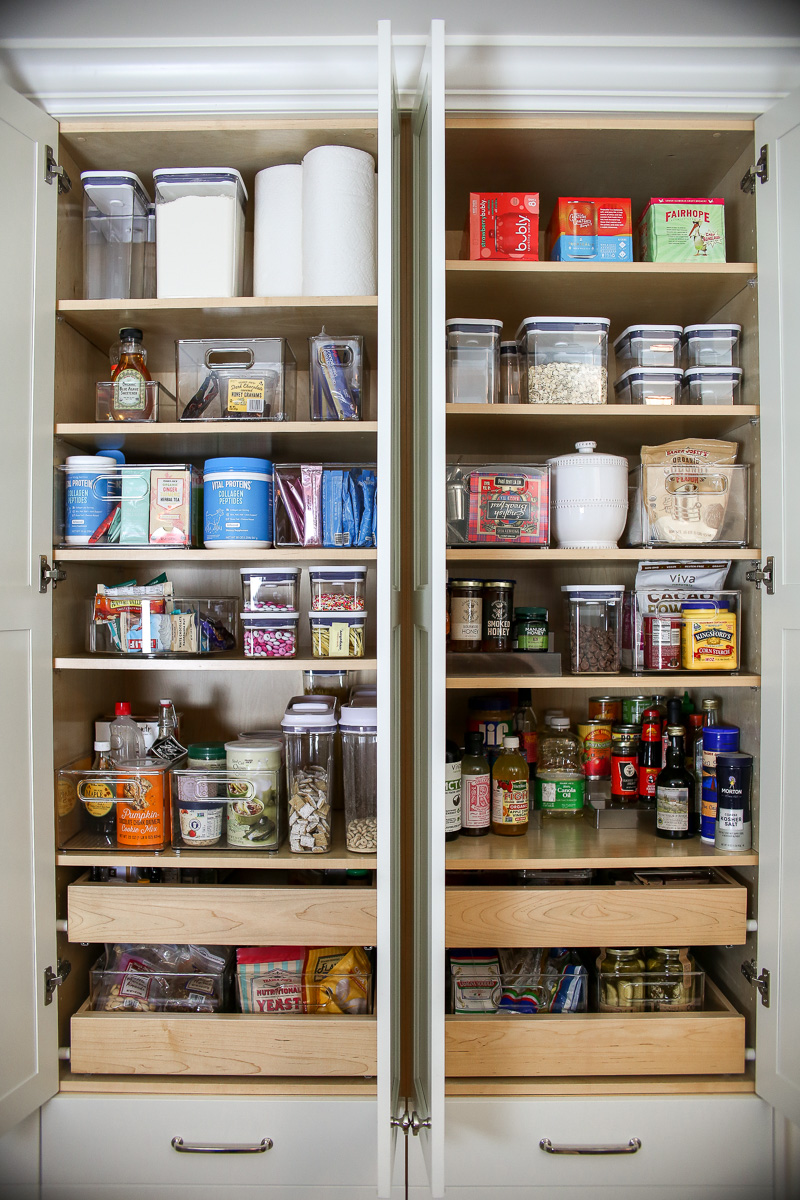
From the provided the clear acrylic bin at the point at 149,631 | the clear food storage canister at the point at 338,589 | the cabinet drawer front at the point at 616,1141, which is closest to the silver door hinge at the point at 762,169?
the clear food storage canister at the point at 338,589

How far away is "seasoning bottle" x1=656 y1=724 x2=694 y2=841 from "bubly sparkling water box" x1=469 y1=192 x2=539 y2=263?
104 centimetres

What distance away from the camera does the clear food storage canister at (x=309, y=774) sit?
1.46 meters

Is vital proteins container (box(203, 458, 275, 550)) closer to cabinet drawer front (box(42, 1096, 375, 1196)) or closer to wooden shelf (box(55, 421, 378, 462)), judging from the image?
wooden shelf (box(55, 421, 378, 462))

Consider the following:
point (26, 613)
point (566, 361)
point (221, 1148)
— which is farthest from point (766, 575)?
point (221, 1148)

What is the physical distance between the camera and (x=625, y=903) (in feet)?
4.72

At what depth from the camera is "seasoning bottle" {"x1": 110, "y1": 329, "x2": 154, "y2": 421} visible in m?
1.51

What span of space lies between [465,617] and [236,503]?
52 cm

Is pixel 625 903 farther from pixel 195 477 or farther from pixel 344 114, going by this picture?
pixel 344 114

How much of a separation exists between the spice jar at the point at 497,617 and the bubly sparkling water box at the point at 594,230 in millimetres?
679

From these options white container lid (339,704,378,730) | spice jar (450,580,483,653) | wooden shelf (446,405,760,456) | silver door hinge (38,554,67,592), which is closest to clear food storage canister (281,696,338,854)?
white container lid (339,704,378,730)

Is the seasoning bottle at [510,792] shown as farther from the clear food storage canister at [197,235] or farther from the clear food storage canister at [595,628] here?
the clear food storage canister at [197,235]

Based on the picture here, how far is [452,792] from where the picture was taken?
57.7 inches

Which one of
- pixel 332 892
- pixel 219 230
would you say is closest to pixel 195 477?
pixel 219 230

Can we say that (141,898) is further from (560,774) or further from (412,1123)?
(560,774)
